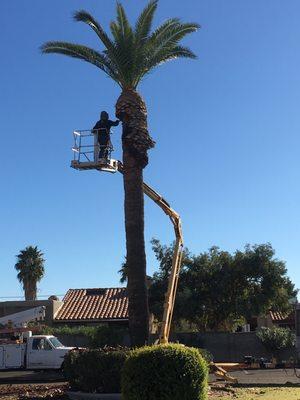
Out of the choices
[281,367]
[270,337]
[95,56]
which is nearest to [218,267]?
[270,337]

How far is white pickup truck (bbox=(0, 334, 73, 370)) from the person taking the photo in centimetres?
2889

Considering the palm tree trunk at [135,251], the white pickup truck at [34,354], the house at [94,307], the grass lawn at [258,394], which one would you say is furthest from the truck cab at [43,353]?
the house at [94,307]

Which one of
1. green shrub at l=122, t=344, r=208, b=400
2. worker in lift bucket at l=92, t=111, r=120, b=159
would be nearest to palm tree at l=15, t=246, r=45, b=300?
worker in lift bucket at l=92, t=111, r=120, b=159

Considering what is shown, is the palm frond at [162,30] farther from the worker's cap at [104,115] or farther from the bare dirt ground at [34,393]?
the bare dirt ground at [34,393]

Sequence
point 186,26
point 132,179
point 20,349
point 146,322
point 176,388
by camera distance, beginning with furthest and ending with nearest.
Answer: point 20,349 < point 186,26 < point 132,179 < point 146,322 < point 176,388

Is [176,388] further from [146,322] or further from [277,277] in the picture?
[277,277]

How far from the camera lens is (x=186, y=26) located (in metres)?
21.7

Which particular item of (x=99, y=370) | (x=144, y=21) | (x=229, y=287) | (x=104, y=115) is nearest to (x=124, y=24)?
(x=144, y=21)

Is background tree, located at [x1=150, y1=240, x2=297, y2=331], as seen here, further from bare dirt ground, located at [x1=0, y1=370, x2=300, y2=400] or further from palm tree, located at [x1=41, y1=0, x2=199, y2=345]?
palm tree, located at [x1=41, y1=0, x2=199, y2=345]

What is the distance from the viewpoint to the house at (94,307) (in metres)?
42.1

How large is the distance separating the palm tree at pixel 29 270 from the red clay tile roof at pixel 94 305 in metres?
12.0

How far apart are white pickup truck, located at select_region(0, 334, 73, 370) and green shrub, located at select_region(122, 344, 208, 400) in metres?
17.3

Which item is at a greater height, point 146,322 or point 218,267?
point 218,267

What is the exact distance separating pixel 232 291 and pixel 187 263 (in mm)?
3411
